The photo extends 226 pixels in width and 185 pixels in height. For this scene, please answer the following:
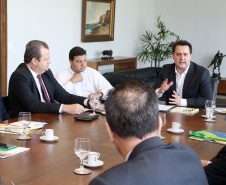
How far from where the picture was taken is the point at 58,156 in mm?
2412

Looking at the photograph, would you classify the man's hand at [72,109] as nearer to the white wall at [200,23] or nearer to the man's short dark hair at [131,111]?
the man's short dark hair at [131,111]

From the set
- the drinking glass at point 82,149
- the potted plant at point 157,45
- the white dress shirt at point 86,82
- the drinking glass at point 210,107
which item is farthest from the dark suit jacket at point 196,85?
the potted plant at point 157,45

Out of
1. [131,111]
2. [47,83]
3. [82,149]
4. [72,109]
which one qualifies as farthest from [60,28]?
[131,111]

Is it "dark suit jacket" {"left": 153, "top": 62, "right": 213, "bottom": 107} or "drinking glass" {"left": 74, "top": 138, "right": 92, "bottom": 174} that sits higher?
"dark suit jacket" {"left": 153, "top": 62, "right": 213, "bottom": 107}

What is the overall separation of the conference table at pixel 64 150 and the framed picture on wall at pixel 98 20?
186 inches

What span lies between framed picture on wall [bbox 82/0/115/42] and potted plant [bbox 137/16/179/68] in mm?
1460

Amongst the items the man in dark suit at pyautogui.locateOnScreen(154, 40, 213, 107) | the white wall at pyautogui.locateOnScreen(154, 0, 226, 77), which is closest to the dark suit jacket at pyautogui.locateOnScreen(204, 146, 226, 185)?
the man in dark suit at pyautogui.locateOnScreen(154, 40, 213, 107)

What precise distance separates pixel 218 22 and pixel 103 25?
3.20 m

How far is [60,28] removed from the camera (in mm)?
7402

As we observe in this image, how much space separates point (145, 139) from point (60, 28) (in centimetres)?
619

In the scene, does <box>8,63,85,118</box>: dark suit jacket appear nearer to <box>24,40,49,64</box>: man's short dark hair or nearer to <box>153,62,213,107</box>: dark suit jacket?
<box>24,40,49,64</box>: man's short dark hair

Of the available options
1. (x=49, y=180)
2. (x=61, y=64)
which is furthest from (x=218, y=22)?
(x=49, y=180)

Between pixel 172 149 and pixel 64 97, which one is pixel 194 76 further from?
pixel 172 149

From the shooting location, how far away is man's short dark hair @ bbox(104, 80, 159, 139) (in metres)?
1.46
